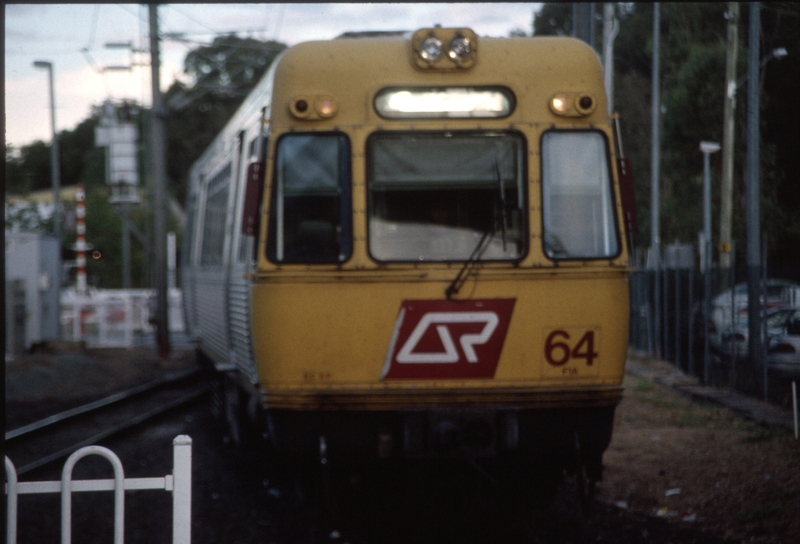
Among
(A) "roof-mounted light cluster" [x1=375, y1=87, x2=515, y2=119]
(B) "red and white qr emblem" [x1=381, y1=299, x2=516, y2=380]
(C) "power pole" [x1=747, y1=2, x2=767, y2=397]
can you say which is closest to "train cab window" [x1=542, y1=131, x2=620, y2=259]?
(A) "roof-mounted light cluster" [x1=375, y1=87, x2=515, y2=119]

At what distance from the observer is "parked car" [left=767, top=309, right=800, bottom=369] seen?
430 inches

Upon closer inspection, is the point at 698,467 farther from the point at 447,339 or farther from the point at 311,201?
the point at 311,201

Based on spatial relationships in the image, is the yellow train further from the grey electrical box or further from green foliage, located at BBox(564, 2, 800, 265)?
the grey electrical box

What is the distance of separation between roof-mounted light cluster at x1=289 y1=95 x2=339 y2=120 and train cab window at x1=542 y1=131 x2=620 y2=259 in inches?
51.3

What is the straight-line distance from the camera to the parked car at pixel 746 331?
11.5 meters

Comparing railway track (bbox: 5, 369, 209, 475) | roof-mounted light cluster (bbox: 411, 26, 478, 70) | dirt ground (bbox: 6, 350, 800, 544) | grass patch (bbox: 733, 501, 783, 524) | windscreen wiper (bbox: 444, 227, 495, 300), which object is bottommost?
railway track (bbox: 5, 369, 209, 475)

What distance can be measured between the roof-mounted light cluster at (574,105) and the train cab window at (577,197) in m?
0.12

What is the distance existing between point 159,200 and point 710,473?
1660cm

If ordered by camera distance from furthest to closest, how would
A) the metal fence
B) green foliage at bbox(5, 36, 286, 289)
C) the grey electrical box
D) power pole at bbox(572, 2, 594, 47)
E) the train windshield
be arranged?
Answer: green foliage at bbox(5, 36, 286, 289) < the grey electrical box < the metal fence < power pole at bbox(572, 2, 594, 47) < the train windshield

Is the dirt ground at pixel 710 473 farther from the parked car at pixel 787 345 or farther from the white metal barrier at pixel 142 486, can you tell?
the white metal barrier at pixel 142 486

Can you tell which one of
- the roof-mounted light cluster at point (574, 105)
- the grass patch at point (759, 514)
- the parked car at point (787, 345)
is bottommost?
the grass patch at point (759, 514)

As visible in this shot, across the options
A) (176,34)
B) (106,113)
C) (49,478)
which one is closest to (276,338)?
(49,478)

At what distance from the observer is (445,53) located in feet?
22.1

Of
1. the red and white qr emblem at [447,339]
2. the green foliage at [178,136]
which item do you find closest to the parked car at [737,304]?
the red and white qr emblem at [447,339]
